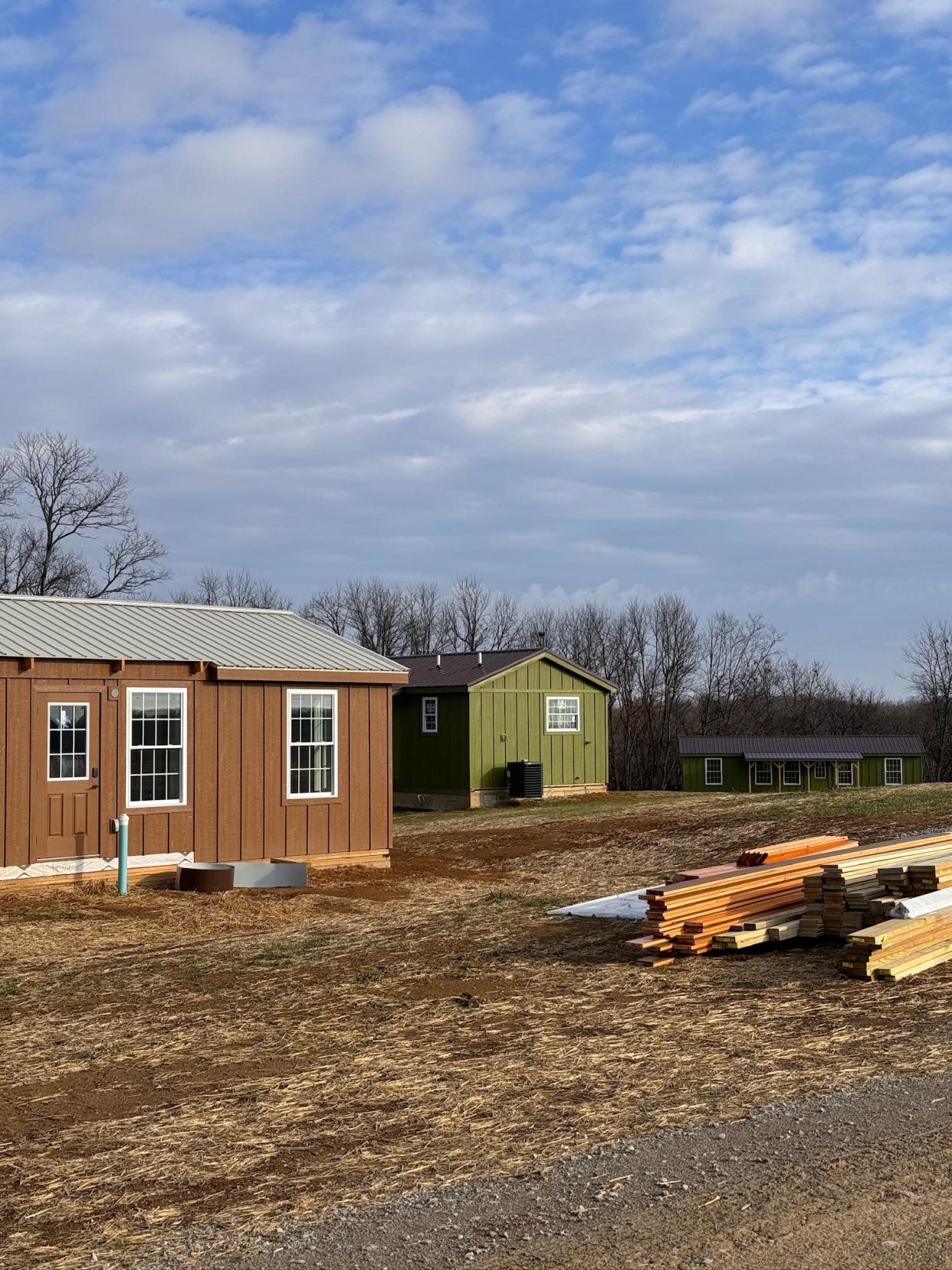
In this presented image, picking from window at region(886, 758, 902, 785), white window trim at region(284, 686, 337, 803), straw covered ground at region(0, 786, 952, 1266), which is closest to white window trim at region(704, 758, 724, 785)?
window at region(886, 758, 902, 785)

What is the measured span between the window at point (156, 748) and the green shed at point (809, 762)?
35277 millimetres

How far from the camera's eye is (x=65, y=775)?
15.3 metres

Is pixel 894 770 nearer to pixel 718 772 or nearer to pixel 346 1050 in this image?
pixel 718 772

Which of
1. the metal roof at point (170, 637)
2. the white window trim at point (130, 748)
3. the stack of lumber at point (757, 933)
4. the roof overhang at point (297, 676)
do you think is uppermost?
the metal roof at point (170, 637)

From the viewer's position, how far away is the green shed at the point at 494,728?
32.5m

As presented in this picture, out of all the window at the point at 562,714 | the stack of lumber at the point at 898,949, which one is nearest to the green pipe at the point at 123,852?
the stack of lumber at the point at 898,949

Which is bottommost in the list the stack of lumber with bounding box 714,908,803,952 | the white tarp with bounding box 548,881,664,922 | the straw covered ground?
the straw covered ground

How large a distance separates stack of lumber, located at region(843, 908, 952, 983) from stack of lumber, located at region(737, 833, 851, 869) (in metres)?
2.24

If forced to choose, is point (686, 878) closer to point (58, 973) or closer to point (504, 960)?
point (504, 960)

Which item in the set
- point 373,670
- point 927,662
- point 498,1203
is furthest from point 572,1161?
point 927,662

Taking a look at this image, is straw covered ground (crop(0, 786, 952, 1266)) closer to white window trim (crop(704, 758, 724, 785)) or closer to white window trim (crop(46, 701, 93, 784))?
white window trim (crop(46, 701, 93, 784))

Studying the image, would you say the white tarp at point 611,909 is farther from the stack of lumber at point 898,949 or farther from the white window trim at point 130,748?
the white window trim at point 130,748

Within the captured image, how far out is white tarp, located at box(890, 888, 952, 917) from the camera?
9.29 meters

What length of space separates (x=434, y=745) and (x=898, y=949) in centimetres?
2463
